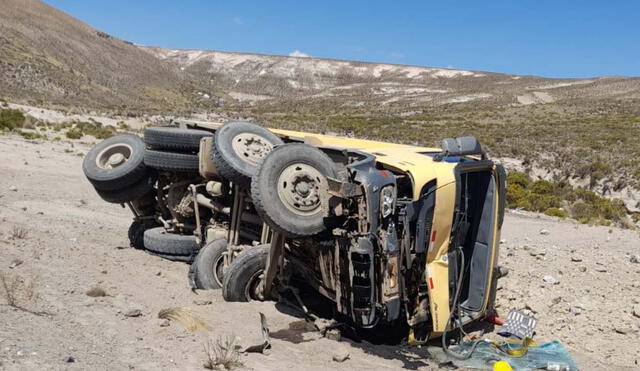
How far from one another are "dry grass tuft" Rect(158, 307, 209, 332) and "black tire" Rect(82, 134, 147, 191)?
3.63 metres

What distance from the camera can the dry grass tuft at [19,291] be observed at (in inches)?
177

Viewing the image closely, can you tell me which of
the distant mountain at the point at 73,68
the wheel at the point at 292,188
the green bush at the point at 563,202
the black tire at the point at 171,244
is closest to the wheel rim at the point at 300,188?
the wheel at the point at 292,188

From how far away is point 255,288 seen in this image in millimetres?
5980

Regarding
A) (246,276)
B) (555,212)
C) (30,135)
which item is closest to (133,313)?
(246,276)

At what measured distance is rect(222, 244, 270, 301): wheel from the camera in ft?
19.1

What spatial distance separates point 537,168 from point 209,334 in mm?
22325

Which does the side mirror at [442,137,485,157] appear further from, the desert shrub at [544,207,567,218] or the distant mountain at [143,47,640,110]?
the distant mountain at [143,47,640,110]

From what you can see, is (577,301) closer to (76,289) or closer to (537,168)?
(76,289)

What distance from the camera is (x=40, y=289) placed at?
5.10m

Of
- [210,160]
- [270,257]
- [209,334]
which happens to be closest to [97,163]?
[210,160]

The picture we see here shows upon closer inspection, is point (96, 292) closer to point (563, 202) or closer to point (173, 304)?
point (173, 304)

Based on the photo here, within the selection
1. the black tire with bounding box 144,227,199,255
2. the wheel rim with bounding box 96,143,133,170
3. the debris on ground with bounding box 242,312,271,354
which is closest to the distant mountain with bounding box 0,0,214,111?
the wheel rim with bounding box 96,143,133,170

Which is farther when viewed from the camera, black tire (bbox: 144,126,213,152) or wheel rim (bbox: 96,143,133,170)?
wheel rim (bbox: 96,143,133,170)

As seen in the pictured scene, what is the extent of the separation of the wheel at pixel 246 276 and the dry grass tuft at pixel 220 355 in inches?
52.4
